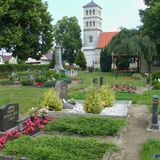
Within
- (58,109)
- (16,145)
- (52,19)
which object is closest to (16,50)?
(52,19)

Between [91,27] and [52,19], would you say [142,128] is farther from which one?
[91,27]

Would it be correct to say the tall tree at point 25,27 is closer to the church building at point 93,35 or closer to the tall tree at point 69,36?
the church building at point 93,35

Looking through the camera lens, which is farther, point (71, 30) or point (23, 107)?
point (71, 30)

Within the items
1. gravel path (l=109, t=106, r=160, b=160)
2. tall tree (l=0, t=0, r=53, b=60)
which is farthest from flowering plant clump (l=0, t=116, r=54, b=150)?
tall tree (l=0, t=0, r=53, b=60)

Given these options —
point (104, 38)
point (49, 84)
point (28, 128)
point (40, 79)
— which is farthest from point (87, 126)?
point (104, 38)

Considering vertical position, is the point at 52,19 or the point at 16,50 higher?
the point at 52,19

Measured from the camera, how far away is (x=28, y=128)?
8766 millimetres

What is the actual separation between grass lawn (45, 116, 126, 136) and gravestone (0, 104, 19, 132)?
3.02 ft

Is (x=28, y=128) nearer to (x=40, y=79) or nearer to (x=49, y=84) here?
(x=49, y=84)

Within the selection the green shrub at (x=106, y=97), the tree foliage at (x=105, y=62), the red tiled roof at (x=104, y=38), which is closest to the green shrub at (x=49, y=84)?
the green shrub at (x=106, y=97)

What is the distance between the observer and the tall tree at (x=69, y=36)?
7656 cm

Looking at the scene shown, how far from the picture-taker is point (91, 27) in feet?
260

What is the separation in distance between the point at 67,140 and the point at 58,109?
14.7ft

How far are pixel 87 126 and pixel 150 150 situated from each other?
6.63 ft
